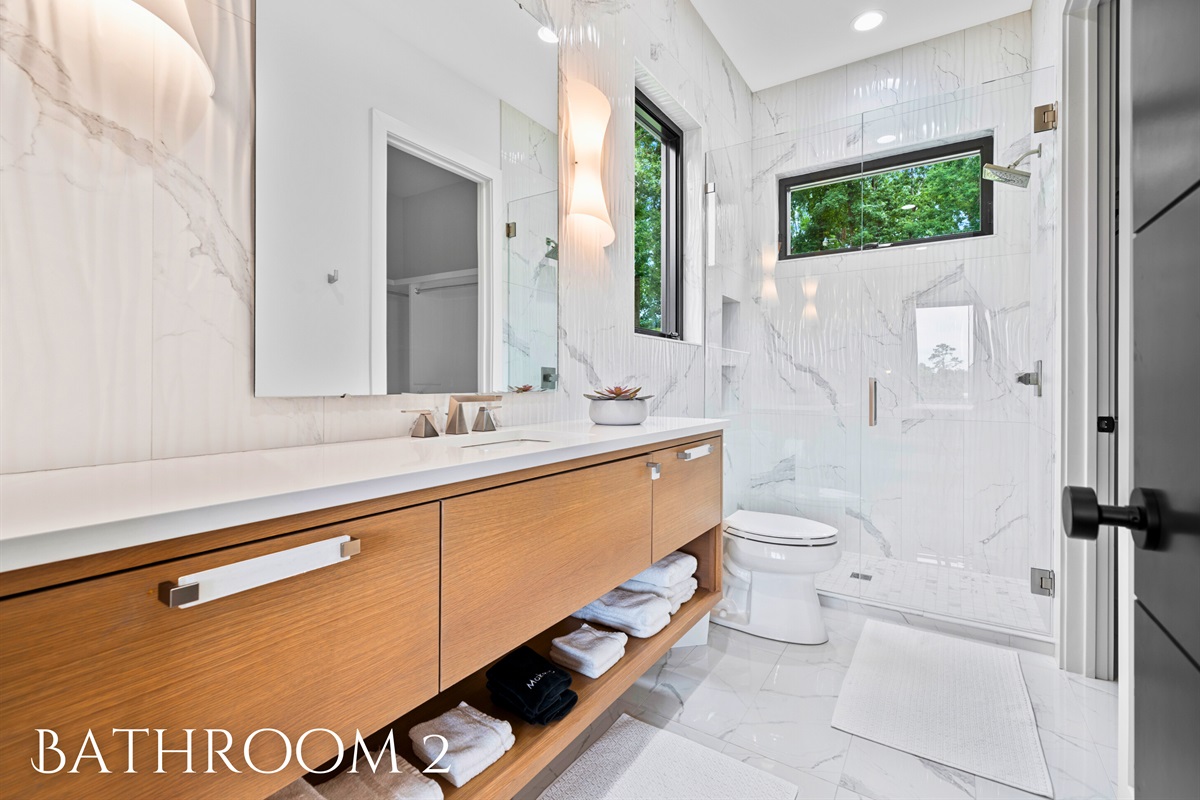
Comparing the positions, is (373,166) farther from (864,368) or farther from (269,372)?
(864,368)

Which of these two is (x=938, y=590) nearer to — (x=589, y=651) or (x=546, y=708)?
(x=589, y=651)

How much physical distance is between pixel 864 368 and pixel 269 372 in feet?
8.45

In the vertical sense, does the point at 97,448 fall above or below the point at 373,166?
below

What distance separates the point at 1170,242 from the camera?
410mm

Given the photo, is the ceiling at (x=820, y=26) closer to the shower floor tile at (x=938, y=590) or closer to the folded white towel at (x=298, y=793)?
the shower floor tile at (x=938, y=590)

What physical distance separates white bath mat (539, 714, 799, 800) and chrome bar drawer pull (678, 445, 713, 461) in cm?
79

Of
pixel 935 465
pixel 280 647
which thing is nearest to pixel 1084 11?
pixel 935 465

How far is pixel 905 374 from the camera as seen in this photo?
8.82 feet

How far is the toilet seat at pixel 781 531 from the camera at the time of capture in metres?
2.19

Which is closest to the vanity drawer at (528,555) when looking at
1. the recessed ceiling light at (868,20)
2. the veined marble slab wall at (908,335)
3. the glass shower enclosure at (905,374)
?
the glass shower enclosure at (905,374)

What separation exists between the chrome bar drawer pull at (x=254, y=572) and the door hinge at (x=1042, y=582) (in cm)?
251

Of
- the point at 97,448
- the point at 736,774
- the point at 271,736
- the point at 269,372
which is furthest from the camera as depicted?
the point at 736,774

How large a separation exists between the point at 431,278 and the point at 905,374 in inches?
90.3

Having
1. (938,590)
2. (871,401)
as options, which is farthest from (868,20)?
(938,590)
